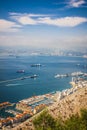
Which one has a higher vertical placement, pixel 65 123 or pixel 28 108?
pixel 65 123

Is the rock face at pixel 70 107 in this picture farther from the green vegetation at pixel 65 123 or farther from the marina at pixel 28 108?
the marina at pixel 28 108

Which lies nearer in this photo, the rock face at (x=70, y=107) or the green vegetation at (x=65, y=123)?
the green vegetation at (x=65, y=123)

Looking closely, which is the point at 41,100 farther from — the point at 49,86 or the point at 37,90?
the point at 49,86

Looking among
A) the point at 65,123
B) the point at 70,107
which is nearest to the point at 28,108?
the point at 70,107

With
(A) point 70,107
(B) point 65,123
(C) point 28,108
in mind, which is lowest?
(C) point 28,108

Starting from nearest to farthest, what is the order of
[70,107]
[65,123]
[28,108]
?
[65,123]
[70,107]
[28,108]

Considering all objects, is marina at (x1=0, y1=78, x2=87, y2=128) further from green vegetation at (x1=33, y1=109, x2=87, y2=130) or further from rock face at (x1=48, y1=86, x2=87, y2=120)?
green vegetation at (x1=33, y1=109, x2=87, y2=130)

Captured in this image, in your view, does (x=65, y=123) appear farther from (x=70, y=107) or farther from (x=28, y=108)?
(x=28, y=108)

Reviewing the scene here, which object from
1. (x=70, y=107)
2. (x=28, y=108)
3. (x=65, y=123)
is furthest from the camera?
(x=28, y=108)

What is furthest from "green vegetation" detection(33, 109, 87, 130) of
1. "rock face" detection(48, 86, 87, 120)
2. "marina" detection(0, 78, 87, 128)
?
"marina" detection(0, 78, 87, 128)

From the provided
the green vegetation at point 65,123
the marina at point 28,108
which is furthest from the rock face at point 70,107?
the marina at point 28,108

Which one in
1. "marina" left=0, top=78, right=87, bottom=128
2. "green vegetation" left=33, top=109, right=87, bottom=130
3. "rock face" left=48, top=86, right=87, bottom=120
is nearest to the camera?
"green vegetation" left=33, top=109, right=87, bottom=130
